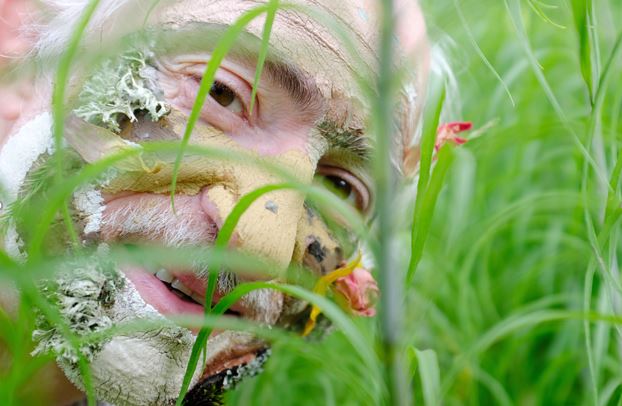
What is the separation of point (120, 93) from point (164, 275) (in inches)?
8.5

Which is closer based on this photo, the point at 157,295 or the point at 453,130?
the point at 157,295

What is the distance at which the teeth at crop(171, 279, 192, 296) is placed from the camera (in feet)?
3.32

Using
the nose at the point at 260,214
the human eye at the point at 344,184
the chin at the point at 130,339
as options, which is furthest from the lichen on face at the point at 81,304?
the human eye at the point at 344,184

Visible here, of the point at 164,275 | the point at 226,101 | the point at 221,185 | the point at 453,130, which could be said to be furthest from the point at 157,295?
the point at 453,130

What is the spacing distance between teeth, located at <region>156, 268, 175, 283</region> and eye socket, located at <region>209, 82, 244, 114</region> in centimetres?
21

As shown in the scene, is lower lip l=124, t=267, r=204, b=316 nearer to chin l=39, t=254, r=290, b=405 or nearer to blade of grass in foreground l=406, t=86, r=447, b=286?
chin l=39, t=254, r=290, b=405

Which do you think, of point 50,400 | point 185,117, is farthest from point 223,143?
point 50,400

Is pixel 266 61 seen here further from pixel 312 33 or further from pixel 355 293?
pixel 355 293

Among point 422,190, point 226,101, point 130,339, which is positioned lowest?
point 130,339

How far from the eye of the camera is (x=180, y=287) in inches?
39.9

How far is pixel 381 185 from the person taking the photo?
50cm

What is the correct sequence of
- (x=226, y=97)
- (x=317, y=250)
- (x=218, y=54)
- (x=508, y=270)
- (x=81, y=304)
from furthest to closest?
(x=508, y=270)
(x=317, y=250)
(x=226, y=97)
(x=81, y=304)
(x=218, y=54)

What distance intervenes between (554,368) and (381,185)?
123 centimetres

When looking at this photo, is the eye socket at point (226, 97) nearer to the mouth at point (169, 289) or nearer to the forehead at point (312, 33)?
the forehead at point (312, 33)
